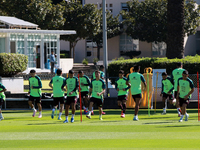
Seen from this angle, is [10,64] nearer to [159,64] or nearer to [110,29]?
[159,64]

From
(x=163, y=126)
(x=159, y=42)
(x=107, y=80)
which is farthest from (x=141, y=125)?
(x=159, y=42)

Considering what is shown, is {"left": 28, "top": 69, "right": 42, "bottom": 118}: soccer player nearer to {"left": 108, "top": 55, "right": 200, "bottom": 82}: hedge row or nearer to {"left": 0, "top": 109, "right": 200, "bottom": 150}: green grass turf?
{"left": 0, "top": 109, "right": 200, "bottom": 150}: green grass turf

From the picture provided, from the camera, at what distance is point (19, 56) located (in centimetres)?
2269

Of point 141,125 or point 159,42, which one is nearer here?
point 141,125

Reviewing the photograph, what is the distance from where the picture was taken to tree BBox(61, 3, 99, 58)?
49812mm

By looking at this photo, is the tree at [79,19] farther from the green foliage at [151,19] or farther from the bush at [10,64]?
the bush at [10,64]

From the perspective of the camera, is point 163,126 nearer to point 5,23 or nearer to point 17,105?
point 17,105

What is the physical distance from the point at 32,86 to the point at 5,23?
1822 cm

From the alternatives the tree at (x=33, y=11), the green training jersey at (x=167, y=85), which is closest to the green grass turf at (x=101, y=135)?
the green training jersey at (x=167, y=85)

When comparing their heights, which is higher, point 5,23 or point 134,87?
point 5,23

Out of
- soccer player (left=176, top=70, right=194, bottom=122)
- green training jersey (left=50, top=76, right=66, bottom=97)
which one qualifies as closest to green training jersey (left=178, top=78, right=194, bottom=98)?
soccer player (left=176, top=70, right=194, bottom=122)

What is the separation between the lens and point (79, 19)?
49906mm

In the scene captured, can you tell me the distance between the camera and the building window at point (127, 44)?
59656 mm

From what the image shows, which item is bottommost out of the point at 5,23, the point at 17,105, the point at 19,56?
the point at 17,105
